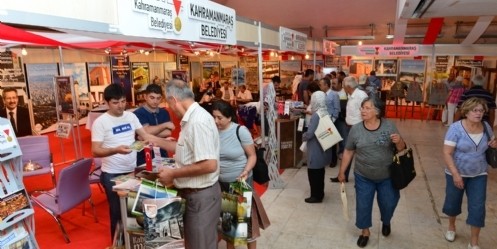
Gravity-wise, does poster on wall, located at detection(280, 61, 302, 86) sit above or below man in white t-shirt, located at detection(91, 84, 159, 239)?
above

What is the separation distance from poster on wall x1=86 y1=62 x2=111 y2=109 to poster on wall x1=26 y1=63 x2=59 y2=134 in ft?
3.67

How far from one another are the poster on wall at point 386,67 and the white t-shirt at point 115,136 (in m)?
14.2

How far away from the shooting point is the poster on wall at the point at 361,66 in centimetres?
1564

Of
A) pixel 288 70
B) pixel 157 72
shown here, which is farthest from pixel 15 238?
pixel 288 70

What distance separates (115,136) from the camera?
3.09 m

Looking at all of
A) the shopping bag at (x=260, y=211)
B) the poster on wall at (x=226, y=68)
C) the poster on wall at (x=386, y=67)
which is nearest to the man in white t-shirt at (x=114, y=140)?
the shopping bag at (x=260, y=211)

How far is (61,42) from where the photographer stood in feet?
15.8

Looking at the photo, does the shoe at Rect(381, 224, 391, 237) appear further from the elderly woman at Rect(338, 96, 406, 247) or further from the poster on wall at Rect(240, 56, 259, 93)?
the poster on wall at Rect(240, 56, 259, 93)

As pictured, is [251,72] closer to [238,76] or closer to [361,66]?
[238,76]

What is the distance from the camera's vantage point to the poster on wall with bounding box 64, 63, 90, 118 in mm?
9945

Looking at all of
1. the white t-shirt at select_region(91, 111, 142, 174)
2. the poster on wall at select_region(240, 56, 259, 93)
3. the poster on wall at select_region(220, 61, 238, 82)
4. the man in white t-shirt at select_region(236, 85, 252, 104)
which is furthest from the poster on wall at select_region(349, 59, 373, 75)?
the white t-shirt at select_region(91, 111, 142, 174)

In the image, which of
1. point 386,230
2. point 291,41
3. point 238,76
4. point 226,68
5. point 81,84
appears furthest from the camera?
point 226,68

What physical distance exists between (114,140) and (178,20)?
1.18m

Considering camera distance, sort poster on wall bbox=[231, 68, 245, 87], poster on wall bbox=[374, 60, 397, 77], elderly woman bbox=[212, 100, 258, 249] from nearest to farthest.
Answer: elderly woman bbox=[212, 100, 258, 249], poster on wall bbox=[231, 68, 245, 87], poster on wall bbox=[374, 60, 397, 77]
